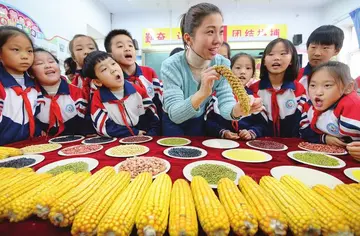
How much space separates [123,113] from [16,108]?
3.98 ft


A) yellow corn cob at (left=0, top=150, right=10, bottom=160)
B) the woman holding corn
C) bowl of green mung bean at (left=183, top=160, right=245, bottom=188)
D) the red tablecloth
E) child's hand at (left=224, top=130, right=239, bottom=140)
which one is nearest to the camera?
the red tablecloth

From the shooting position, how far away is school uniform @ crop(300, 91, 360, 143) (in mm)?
1717

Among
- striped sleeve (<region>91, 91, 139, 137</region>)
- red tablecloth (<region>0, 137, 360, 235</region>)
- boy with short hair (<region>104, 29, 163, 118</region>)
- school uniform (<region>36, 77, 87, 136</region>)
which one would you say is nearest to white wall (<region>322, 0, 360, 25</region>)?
red tablecloth (<region>0, 137, 360, 235</region>)

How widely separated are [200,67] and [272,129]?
1.30 meters

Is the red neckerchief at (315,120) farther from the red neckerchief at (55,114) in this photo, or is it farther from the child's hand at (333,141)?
the red neckerchief at (55,114)

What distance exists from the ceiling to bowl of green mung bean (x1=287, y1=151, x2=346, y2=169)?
7979mm

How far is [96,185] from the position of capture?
101 centimetres

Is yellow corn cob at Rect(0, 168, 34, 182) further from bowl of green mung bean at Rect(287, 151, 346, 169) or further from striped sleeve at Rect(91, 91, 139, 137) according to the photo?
bowl of green mung bean at Rect(287, 151, 346, 169)

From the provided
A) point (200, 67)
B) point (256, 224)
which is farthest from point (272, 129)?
point (256, 224)

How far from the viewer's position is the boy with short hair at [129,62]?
2754mm

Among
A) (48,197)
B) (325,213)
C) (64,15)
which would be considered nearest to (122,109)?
(48,197)

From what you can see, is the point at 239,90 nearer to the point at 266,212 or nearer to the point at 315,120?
the point at 266,212

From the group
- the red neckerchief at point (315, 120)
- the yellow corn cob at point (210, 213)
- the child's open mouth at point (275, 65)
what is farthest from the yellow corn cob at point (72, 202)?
the child's open mouth at point (275, 65)

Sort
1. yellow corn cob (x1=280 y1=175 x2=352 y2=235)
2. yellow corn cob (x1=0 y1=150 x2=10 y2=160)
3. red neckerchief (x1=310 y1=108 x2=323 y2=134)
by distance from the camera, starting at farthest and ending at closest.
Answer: red neckerchief (x1=310 y1=108 x2=323 y2=134), yellow corn cob (x1=0 y1=150 x2=10 y2=160), yellow corn cob (x1=280 y1=175 x2=352 y2=235)
